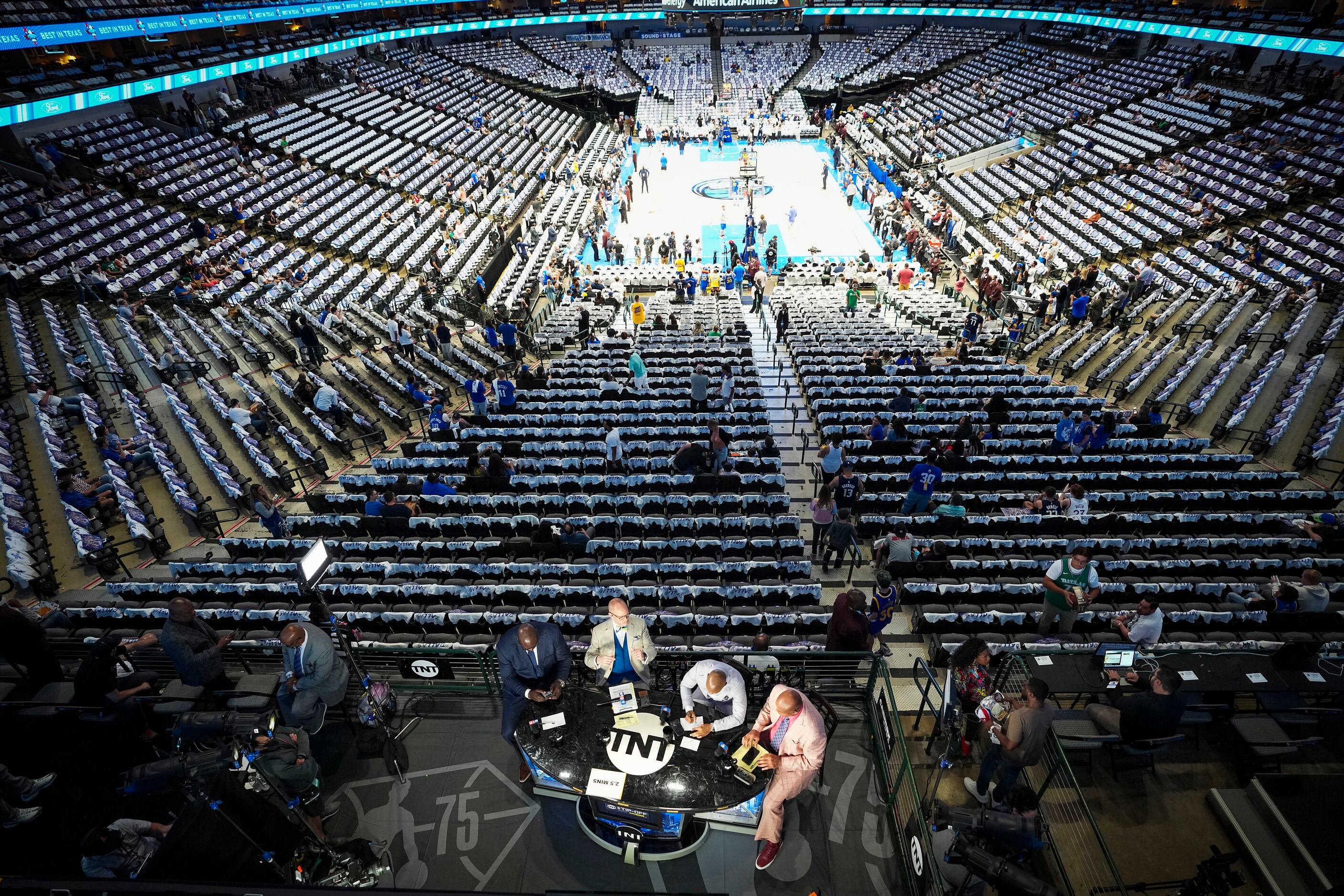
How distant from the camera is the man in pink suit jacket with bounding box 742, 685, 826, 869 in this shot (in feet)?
15.1

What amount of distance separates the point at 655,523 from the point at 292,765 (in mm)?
6107

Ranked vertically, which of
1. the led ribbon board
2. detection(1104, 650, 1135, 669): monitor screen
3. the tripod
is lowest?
the tripod

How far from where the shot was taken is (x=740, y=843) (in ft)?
16.6

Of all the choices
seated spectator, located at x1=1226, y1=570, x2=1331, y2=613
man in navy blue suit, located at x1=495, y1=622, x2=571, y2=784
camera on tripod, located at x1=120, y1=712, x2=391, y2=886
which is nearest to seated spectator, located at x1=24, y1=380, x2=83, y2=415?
camera on tripod, located at x1=120, y1=712, x2=391, y2=886

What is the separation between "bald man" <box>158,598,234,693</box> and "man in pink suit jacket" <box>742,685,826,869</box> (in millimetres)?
5145

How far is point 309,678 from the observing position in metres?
5.28

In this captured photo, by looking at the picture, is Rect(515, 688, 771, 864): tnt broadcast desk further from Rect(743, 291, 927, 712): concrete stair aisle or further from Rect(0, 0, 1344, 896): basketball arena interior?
Rect(743, 291, 927, 712): concrete stair aisle

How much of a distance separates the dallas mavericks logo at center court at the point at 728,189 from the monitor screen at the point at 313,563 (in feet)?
112

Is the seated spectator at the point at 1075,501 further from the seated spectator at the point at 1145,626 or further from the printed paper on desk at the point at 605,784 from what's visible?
the printed paper on desk at the point at 605,784

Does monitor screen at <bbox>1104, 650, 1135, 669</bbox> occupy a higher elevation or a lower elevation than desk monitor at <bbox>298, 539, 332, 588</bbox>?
lower

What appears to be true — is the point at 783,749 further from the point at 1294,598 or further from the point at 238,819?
the point at 1294,598

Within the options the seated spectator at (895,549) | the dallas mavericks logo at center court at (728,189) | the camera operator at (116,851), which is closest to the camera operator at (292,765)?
the camera operator at (116,851)

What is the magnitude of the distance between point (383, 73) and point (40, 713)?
160 ft

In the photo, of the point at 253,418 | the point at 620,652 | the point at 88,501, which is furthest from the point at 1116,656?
the point at 253,418
